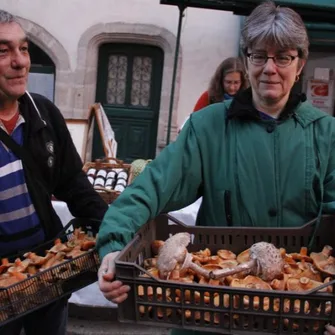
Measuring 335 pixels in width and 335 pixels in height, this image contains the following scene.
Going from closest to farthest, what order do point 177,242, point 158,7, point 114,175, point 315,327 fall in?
1. point 315,327
2. point 177,242
3. point 114,175
4. point 158,7

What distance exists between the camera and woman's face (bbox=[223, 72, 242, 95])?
500 cm

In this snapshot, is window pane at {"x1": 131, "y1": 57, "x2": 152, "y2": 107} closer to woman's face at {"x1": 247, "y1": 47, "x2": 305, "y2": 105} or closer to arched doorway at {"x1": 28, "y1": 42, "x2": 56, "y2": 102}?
arched doorway at {"x1": 28, "y1": 42, "x2": 56, "y2": 102}

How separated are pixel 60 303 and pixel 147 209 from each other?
853 millimetres

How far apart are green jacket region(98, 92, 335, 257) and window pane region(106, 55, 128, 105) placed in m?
7.53

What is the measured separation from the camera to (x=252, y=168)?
1.88 meters

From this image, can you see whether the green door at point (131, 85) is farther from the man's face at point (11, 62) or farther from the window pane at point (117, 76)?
the man's face at point (11, 62)

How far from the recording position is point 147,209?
70.1 inches

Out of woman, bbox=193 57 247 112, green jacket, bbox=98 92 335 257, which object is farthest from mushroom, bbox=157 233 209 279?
woman, bbox=193 57 247 112

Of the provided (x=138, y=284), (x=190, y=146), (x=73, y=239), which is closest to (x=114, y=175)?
(x=73, y=239)

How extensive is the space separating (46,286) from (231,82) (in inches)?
130

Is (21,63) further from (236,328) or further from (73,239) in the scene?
(236,328)

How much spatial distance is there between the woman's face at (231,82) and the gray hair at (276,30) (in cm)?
314

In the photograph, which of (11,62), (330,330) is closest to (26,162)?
(11,62)

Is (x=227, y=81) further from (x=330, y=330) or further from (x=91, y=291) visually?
(x=330, y=330)
